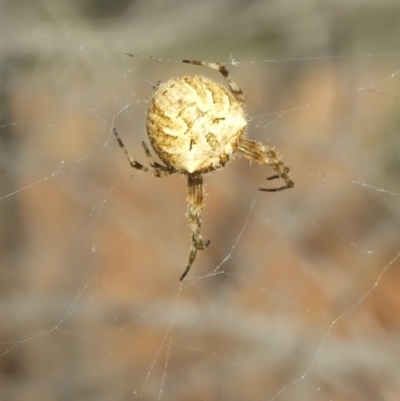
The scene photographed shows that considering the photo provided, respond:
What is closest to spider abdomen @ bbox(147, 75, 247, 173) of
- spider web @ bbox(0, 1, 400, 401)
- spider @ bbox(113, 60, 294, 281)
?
spider @ bbox(113, 60, 294, 281)

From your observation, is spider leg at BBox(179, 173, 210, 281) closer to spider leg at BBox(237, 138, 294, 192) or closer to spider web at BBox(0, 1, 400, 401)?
spider leg at BBox(237, 138, 294, 192)

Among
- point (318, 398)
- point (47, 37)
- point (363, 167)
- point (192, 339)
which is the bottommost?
point (318, 398)

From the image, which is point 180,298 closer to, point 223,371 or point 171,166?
point 223,371

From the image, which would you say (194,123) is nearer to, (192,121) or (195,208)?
(192,121)

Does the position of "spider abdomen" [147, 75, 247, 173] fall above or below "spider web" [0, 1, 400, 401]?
above

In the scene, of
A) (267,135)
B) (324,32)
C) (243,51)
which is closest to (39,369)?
(267,135)

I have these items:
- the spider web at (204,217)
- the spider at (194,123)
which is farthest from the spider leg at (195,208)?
the spider web at (204,217)
